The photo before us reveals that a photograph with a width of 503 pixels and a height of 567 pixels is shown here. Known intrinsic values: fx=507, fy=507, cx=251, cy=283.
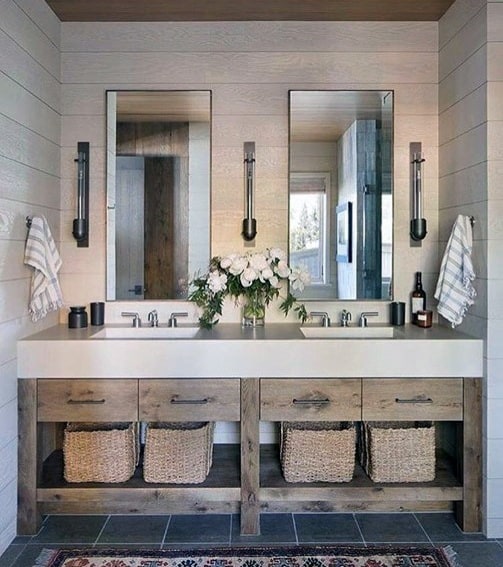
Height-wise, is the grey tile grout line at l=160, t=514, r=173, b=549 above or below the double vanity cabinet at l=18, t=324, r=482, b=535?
below

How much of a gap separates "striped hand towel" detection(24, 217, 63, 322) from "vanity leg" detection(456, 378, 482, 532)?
196cm

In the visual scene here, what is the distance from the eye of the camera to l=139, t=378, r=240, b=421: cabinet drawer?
7.39 ft

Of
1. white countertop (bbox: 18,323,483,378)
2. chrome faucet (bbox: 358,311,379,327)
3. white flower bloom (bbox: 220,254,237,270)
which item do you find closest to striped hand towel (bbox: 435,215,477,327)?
white countertop (bbox: 18,323,483,378)

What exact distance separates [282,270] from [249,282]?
19 centimetres

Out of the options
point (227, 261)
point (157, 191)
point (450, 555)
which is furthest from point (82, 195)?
point (450, 555)

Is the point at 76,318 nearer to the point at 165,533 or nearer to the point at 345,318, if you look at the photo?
the point at 165,533

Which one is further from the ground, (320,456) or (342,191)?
(342,191)

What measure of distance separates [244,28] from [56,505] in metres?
2.58

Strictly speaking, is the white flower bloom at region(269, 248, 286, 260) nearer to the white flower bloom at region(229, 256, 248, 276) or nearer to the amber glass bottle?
the white flower bloom at region(229, 256, 248, 276)

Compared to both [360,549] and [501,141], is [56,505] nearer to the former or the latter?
[360,549]

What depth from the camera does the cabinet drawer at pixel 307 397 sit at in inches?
88.6

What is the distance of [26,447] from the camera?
2.25 m

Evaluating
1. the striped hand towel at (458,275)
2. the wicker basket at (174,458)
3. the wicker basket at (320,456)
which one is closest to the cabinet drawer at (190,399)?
the wicker basket at (174,458)

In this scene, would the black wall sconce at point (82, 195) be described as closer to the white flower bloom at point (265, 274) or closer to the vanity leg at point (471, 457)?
the white flower bloom at point (265, 274)
